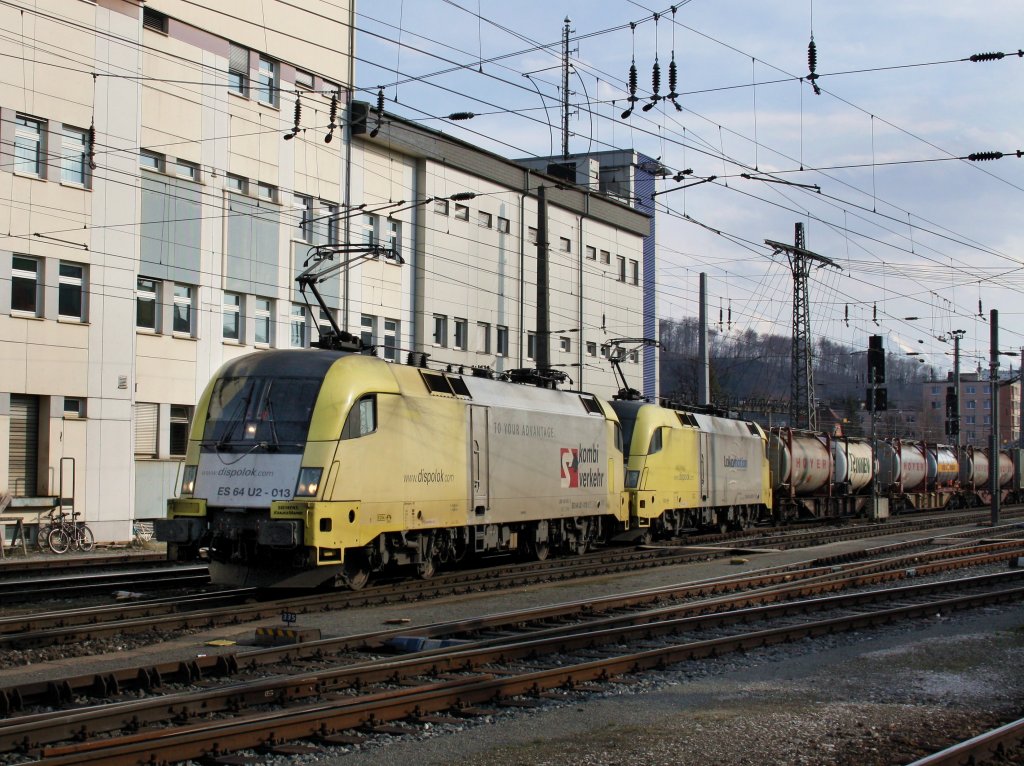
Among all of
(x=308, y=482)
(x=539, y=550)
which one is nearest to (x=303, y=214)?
(x=539, y=550)

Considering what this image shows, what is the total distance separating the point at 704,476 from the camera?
28.7m

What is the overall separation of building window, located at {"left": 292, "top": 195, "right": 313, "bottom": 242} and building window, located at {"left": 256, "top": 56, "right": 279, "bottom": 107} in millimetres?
2906

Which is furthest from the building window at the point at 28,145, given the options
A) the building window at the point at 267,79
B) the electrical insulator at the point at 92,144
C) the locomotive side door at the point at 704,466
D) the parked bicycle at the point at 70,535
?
the locomotive side door at the point at 704,466

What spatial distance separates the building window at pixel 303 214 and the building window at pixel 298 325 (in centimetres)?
212

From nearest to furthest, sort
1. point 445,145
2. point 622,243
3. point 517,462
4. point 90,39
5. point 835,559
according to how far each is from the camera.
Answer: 1. point 517,462
2. point 835,559
3. point 90,39
4. point 445,145
5. point 622,243

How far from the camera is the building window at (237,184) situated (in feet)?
102

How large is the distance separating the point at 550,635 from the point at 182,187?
21.3 metres

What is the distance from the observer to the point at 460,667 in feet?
33.9

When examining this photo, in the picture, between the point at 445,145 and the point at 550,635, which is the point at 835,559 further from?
the point at 445,145

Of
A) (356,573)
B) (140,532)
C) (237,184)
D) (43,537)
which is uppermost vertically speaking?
(237,184)

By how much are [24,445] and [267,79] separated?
13.0 metres

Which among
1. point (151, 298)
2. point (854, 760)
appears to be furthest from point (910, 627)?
point (151, 298)

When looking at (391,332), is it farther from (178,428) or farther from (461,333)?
(178,428)

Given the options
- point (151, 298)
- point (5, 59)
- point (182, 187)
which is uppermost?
point (5, 59)
